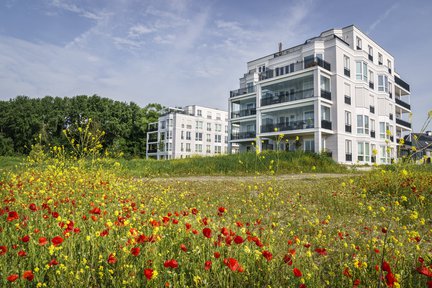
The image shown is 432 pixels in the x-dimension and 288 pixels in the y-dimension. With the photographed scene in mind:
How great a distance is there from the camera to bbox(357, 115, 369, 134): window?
2986 centimetres

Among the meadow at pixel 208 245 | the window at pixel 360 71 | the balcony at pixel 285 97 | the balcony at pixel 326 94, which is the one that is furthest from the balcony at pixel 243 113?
the meadow at pixel 208 245

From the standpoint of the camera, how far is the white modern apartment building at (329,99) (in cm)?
2789

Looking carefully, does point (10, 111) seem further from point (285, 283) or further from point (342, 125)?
point (285, 283)

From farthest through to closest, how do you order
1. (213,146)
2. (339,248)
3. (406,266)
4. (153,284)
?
1. (213,146)
2. (339,248)
3. (406,266)
4. (153,284)

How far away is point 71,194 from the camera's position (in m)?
5.43

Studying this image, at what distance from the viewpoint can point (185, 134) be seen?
5953 cm

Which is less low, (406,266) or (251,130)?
(251,130)

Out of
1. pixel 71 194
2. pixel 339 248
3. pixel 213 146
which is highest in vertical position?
pixel 213 146

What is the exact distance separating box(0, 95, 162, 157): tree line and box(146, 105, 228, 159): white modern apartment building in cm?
325

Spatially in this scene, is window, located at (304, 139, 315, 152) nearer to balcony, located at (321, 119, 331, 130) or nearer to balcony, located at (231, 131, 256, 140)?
balcony, located at (321, 119, 331, 130)

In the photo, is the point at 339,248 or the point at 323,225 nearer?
the point at 339,248

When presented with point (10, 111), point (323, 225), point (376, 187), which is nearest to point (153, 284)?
point (323, 225)

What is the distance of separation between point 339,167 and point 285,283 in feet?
55.8

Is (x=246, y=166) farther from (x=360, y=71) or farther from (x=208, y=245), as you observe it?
(x=360, y=71)
